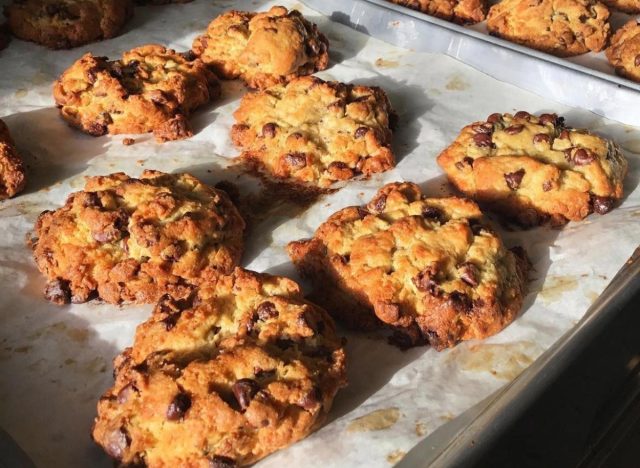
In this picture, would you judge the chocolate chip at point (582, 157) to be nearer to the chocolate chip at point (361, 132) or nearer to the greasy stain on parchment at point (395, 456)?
the chocolate chip at point (361, 132)

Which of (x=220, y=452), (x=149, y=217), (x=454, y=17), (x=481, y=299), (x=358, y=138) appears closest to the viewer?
(x=220, y=452)

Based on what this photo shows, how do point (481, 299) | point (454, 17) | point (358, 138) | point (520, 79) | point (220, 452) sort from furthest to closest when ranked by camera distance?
point (454, 17) < point (520, 79) < point (358, 138) < point (481, 299) < point (220, 452)

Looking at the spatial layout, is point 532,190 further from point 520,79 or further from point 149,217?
point 149,217

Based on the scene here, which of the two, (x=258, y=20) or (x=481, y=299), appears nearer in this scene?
(x=481, y=299)

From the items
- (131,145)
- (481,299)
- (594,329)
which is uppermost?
(594,329)

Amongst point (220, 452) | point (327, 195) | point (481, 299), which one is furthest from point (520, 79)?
point (220, 452)

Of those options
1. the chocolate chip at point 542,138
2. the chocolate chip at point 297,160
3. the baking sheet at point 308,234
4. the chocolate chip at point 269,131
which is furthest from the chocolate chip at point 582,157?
the chocolate chip at point 269,131
